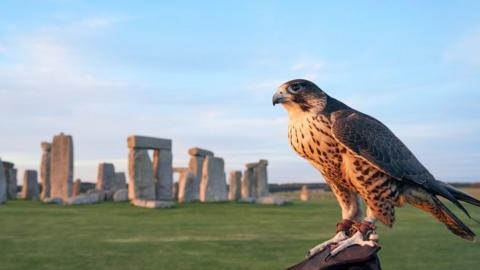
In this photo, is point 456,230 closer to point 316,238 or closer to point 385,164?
point 385,164

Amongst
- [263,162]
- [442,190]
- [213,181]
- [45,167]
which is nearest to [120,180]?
[45,167]

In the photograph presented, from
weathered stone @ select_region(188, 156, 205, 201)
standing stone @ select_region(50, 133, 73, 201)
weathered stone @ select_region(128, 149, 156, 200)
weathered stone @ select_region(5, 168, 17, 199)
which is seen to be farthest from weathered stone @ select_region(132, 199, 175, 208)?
weathered stone @ select_region(5, 168, 17, 199)

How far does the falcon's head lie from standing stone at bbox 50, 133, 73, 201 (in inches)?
779

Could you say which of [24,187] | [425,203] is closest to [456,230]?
[425,203]

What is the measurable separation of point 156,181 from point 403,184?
58.5 ft

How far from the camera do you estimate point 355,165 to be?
12.4 feet

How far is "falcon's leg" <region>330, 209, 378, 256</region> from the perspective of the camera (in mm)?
3543

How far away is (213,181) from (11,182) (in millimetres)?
11279

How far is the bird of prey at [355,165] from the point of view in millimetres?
3725

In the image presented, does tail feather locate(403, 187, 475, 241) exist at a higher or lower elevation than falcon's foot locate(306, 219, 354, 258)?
higher

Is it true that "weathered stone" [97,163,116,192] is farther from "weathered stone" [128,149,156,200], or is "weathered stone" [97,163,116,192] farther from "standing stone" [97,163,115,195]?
"weathered stone" [128,149,156,200]

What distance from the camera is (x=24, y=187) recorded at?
24922 mm

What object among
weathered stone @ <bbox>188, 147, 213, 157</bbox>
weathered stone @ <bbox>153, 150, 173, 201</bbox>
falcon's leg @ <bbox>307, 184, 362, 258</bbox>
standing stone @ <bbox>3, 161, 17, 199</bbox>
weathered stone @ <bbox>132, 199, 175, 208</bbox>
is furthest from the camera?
standing stone @ <bbox>3, 161, 17, 199</bbox>

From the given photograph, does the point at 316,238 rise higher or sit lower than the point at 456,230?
lower
